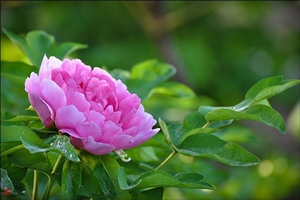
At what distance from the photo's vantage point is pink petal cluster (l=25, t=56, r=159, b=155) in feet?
2.72

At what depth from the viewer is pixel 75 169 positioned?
85 cm

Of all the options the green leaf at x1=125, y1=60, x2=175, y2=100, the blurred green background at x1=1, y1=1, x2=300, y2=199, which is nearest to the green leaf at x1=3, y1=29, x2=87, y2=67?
the green leaf at x1=125, y1=60, x2=175, y2=100

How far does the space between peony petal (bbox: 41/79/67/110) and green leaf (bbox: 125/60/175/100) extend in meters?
0.39

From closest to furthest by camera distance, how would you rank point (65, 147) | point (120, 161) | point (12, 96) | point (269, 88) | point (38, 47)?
1. point (65, 147)
2. point (269, 88)
3. point (120, 161)
4. point (38, 47)
5. point (12, 96)

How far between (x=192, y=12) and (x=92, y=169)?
2638 mm

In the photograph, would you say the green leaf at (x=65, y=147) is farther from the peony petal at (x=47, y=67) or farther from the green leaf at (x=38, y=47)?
the green leaf at (x=38, y=47)

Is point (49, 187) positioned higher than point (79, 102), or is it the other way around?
point (79, 102)

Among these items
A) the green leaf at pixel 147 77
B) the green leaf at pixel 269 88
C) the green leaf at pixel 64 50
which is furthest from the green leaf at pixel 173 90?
the green leaf at pixel 269 88

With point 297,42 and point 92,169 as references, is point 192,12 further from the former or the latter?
point 92,169

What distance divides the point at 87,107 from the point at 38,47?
41cm

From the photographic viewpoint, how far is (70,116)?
827 millimetres

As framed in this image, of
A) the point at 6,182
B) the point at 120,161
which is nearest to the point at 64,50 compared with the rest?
the point at 120,161

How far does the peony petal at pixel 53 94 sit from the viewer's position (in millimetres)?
832

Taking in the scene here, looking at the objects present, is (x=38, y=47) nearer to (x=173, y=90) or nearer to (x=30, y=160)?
(x=173, y=90)
